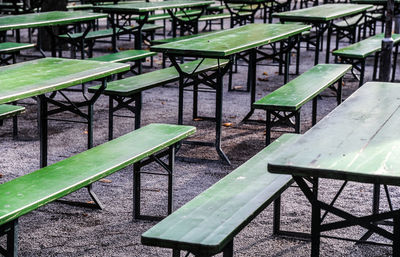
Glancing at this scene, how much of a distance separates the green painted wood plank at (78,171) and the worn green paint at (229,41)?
0.93 meters

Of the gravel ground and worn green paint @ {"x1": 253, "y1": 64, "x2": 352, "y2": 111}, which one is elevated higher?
worn green paint @ {"x1": 253, "y1": 64, "x2": 352, "y2": 111}

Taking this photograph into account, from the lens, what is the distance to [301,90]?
252 inches

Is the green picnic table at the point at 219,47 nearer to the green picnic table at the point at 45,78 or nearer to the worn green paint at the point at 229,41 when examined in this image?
the worn green paint at the point at 229,41

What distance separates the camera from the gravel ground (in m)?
4.32

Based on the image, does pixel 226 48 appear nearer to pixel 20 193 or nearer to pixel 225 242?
pixel 20 193

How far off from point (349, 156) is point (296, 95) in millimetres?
3124

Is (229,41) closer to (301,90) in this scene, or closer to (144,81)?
(301,90)

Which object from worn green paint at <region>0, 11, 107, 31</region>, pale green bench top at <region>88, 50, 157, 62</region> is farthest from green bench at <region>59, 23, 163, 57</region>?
pale green bench top at <region>88, 50, 157, 62</region>

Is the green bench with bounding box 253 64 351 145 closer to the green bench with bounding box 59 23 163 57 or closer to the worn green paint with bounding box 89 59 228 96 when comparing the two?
the worn green paint with bounding box 89 59 228 96

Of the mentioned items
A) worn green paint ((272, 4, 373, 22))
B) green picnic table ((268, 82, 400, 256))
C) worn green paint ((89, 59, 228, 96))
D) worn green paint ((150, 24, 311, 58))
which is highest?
worn green paint ((272, 4, 373, 22))

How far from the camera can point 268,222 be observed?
4773 mm

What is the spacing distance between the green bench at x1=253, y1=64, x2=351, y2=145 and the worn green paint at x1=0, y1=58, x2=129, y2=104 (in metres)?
1.30

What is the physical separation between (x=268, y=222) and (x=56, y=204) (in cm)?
153

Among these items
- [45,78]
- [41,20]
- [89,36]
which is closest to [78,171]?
[45,78]
